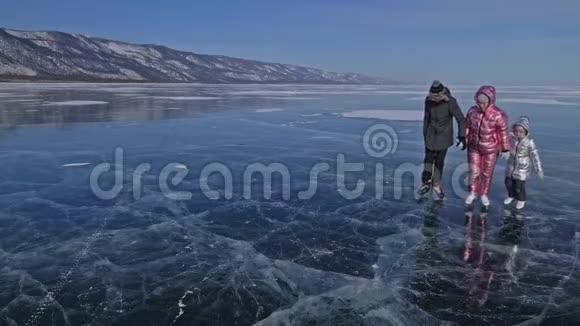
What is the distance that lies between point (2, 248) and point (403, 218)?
165 inches

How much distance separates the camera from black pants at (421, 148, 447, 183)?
5746 mm

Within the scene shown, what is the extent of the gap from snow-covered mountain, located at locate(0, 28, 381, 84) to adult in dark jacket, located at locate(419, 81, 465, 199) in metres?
90.6

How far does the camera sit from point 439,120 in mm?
5574

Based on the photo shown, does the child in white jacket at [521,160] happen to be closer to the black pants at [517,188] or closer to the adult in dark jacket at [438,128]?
the black pants at [517,188]

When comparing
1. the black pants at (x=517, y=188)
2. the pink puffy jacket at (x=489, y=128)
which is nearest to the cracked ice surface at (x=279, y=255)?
the black pants at (x=517, y=188)

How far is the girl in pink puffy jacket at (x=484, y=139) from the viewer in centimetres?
507

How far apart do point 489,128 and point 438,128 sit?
652mm

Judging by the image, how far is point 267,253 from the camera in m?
3.95

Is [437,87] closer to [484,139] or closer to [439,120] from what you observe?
[439,120]

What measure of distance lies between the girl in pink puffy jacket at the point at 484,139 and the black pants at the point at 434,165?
1.34 ft

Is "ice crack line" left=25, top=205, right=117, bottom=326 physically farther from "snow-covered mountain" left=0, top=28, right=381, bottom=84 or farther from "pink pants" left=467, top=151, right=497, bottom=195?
"snow-covered mountain" left=0, top=28, right=381, bottom=84

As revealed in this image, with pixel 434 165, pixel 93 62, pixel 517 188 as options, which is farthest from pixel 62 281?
pixel 93 62

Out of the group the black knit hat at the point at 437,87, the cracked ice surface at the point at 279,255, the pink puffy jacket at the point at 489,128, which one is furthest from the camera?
the black knit hat at the point at 437,87

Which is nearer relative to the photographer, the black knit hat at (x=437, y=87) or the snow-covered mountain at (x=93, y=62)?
the black knit hat at (x=437, y=87)
